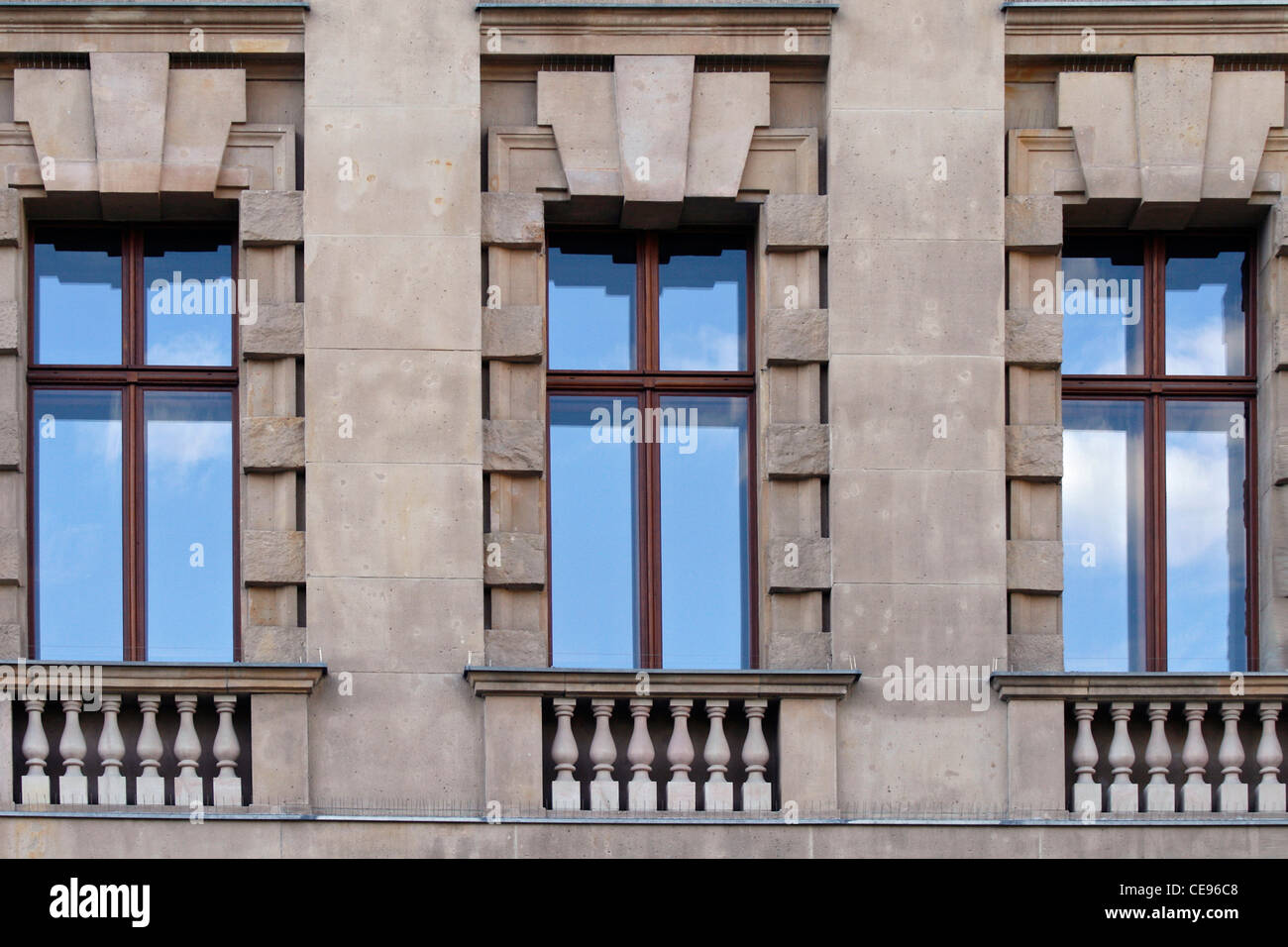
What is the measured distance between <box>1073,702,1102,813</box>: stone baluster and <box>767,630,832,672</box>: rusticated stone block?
1.62 meters

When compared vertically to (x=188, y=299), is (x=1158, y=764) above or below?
below

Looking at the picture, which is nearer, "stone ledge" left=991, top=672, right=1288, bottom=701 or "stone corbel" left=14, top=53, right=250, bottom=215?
"stone ledge" left=991, top=672, right=1288, bottom=701

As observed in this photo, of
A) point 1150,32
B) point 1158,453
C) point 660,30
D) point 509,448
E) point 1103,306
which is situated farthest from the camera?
point 1103,306

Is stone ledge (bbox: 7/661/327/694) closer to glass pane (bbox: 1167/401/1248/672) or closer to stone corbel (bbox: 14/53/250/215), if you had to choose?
stone corbel (bbox: 14/53/250/215)

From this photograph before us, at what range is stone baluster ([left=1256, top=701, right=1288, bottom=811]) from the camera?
16391mm

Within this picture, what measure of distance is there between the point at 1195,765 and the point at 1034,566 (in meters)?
1.63

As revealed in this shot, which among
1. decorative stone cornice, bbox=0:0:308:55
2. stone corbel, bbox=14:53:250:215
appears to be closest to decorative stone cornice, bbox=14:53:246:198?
stone corbel, bbox=14:53:250:215

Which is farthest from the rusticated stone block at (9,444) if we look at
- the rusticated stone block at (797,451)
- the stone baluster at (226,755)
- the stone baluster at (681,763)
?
the rusticated stone block at (797,451)

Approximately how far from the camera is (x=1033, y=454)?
56.0 feet

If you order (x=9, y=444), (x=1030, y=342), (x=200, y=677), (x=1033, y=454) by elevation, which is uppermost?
(x=1030, y=342)

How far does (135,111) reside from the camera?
56.5ft

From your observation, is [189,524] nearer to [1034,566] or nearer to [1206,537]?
[1034,566]

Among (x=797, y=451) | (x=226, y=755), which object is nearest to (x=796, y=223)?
(x=797, y=451)
